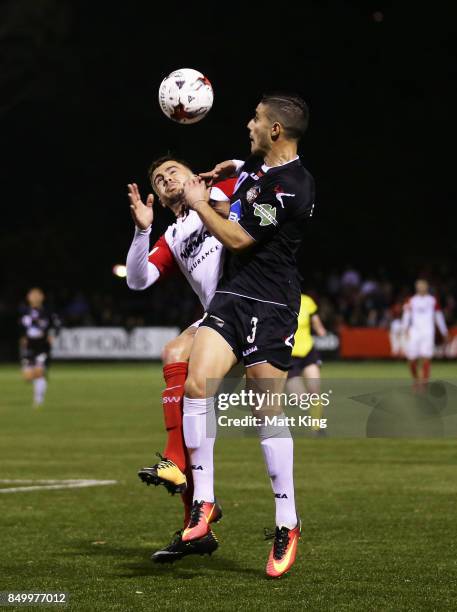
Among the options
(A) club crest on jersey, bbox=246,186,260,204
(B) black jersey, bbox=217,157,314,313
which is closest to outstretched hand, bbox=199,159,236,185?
(B) black jersey, bbox=217,157,314,313

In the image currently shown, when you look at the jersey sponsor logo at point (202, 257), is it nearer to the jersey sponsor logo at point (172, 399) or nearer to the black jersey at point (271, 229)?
the black jersey at point (271, 229)

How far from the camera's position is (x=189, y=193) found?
7.39 m

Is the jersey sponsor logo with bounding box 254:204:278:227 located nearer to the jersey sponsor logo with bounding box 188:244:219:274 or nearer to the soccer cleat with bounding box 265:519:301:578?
the jersey sponsor logo with bounding box 188:244:219:274

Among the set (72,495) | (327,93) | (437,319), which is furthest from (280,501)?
(327,93)

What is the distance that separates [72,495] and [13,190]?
44217 mm

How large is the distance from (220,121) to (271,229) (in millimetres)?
45735

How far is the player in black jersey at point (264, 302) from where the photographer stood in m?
7.41

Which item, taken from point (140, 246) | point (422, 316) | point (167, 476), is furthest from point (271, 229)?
point (422, 316)

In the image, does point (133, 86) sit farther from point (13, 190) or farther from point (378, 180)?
point (378, 180)

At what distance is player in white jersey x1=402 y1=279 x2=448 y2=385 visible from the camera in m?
28.9

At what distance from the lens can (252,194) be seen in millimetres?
7477

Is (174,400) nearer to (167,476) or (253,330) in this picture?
(167,476)

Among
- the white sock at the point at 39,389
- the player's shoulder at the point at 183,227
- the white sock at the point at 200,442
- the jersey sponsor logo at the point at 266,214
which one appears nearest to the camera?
the jersey sponsor logo at the point at 266,214

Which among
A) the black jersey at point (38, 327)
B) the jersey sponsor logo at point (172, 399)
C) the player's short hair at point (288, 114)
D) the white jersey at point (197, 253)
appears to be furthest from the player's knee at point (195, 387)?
the black jersey at point (38, 327)
